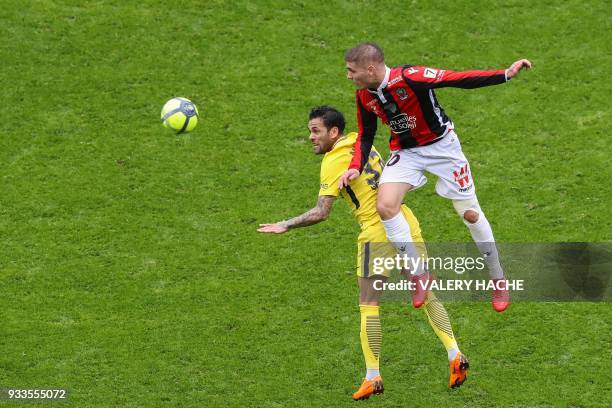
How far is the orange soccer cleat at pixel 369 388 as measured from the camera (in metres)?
10.8

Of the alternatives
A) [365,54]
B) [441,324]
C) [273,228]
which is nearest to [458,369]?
[441,324]

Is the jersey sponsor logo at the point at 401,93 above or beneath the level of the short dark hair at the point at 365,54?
beneath

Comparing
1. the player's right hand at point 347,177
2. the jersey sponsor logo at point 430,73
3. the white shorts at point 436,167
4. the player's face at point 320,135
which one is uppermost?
the jersey sponsor logo at point 430,73

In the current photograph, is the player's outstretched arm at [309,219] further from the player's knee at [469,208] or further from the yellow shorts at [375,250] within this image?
the player's knee at [469,208]

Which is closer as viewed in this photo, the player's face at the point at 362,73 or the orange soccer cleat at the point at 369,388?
the player's face at the point at 362,73

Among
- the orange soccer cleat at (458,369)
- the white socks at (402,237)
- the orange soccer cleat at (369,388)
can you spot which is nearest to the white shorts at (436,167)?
the white socks at (402,237)

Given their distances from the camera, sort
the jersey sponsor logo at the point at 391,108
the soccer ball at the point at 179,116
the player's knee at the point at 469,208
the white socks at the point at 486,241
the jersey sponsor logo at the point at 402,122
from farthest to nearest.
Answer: the soccer ball at the point at 179,116, the white socks at the point at 486,241, the player's knee at the point at 469,208, the jersey sponsor logo at the point at 402,122, the jersey sponsor logo at the point at 391,108

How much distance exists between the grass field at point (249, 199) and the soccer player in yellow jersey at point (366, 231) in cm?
51

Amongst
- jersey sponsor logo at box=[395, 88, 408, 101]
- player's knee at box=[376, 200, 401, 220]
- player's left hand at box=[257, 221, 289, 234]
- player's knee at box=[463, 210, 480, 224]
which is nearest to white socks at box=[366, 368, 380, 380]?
player's knee at box=[376, 200, 401, 220]

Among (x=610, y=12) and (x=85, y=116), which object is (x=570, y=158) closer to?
(x=610, y=12)

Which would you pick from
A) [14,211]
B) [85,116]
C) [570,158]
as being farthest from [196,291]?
[570,158]

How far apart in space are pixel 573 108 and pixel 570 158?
125 cm

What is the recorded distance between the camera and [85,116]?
1617 cm

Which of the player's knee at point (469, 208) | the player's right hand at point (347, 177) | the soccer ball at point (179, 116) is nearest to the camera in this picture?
the player's right hand at point (347, 177)
